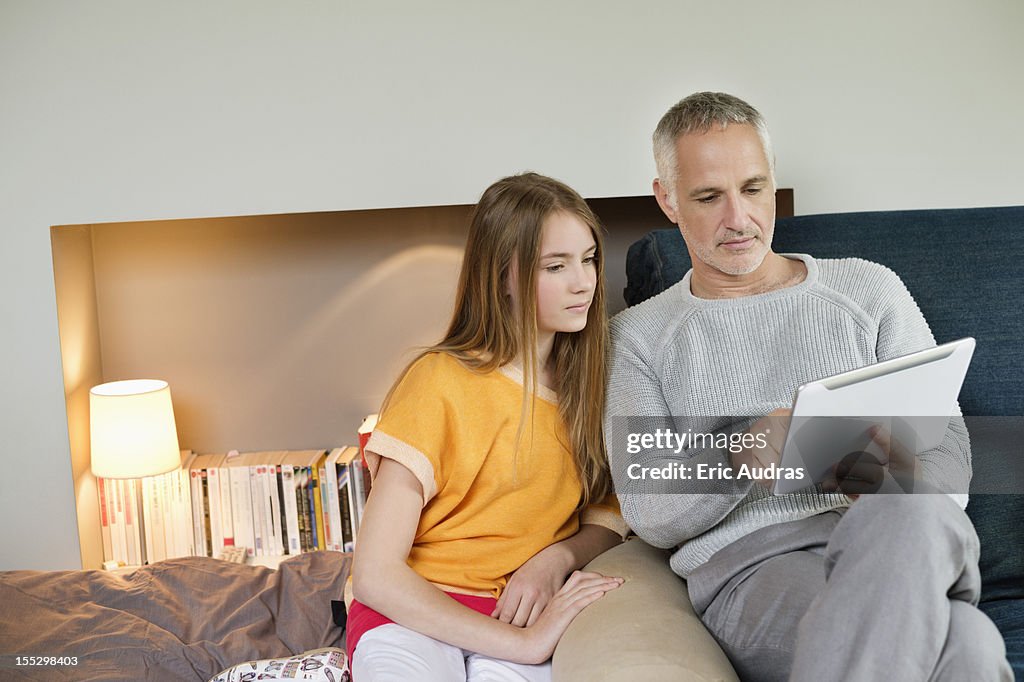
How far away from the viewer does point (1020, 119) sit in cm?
215

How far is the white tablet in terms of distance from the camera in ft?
3.65

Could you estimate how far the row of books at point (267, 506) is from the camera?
2424mm

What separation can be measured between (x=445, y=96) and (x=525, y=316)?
74cm

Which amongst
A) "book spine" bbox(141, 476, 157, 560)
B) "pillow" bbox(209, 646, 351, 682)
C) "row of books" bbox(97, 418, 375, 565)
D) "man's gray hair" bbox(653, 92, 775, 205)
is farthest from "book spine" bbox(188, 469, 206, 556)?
"man's gray hair" bbox(653, 92, 775, 205)

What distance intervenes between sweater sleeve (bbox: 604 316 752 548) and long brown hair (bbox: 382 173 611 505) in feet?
0.15

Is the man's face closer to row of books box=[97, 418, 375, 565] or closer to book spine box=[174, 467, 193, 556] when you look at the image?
row of books box=[97, 418, 375, 565]

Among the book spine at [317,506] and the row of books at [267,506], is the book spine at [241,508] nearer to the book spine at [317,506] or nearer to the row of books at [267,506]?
the row of books at [267,506]

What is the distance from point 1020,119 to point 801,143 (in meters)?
0.51

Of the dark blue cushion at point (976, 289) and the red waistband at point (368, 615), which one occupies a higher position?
the dark blue cushion at point (976, 289)

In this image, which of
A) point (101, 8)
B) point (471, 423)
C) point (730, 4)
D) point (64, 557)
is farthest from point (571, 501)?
point (101, 8)

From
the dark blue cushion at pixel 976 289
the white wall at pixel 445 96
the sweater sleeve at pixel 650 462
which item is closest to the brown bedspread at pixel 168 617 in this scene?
the sweater sleeve at pixel 650 462

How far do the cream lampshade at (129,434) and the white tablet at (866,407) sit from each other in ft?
5.19

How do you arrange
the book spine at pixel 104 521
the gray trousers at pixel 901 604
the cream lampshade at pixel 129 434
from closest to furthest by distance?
the gray trousers at pixel 901 604 < the cream lampshade at pixel 129 434 < the book spine at pixel 104 521

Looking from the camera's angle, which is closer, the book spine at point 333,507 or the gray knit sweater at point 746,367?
the gray knit sweater at point 746,367
